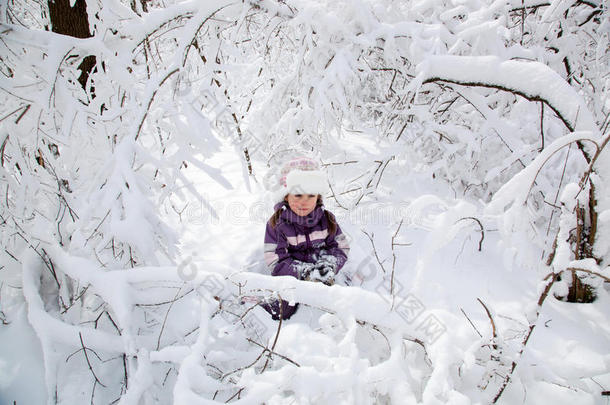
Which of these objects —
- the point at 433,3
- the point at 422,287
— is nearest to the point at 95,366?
the point at 422,287

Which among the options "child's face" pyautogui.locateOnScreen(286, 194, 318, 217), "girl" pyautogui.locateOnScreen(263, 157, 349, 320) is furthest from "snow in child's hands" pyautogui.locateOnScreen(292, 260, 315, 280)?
"child's face" pyautogui.locateOnScreen(286, 194, 318, 217)

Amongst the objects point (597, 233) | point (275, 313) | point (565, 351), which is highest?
point (597, 233)

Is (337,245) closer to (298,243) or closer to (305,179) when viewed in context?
(298,243)

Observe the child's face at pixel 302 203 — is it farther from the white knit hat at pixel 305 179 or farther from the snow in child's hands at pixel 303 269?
the snow in child's hands at pixel 303 269

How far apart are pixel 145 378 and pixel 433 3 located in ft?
11.4

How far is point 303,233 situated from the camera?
2512 millimetres

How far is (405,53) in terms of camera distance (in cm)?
259

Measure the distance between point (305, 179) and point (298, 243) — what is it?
0.56 metres

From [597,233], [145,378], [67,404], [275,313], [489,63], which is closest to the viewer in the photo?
[145,378]

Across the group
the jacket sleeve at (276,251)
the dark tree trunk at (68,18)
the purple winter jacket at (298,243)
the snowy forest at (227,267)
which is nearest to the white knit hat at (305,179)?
the purple winter jacket at (298,243)

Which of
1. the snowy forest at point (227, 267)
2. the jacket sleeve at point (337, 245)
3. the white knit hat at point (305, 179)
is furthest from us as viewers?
the jacket sleeve at point (337, 245)

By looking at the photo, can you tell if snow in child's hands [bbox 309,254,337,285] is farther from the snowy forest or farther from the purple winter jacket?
the snowy forest

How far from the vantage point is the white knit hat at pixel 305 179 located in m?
2.38

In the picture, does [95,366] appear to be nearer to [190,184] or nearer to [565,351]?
[190,184]
